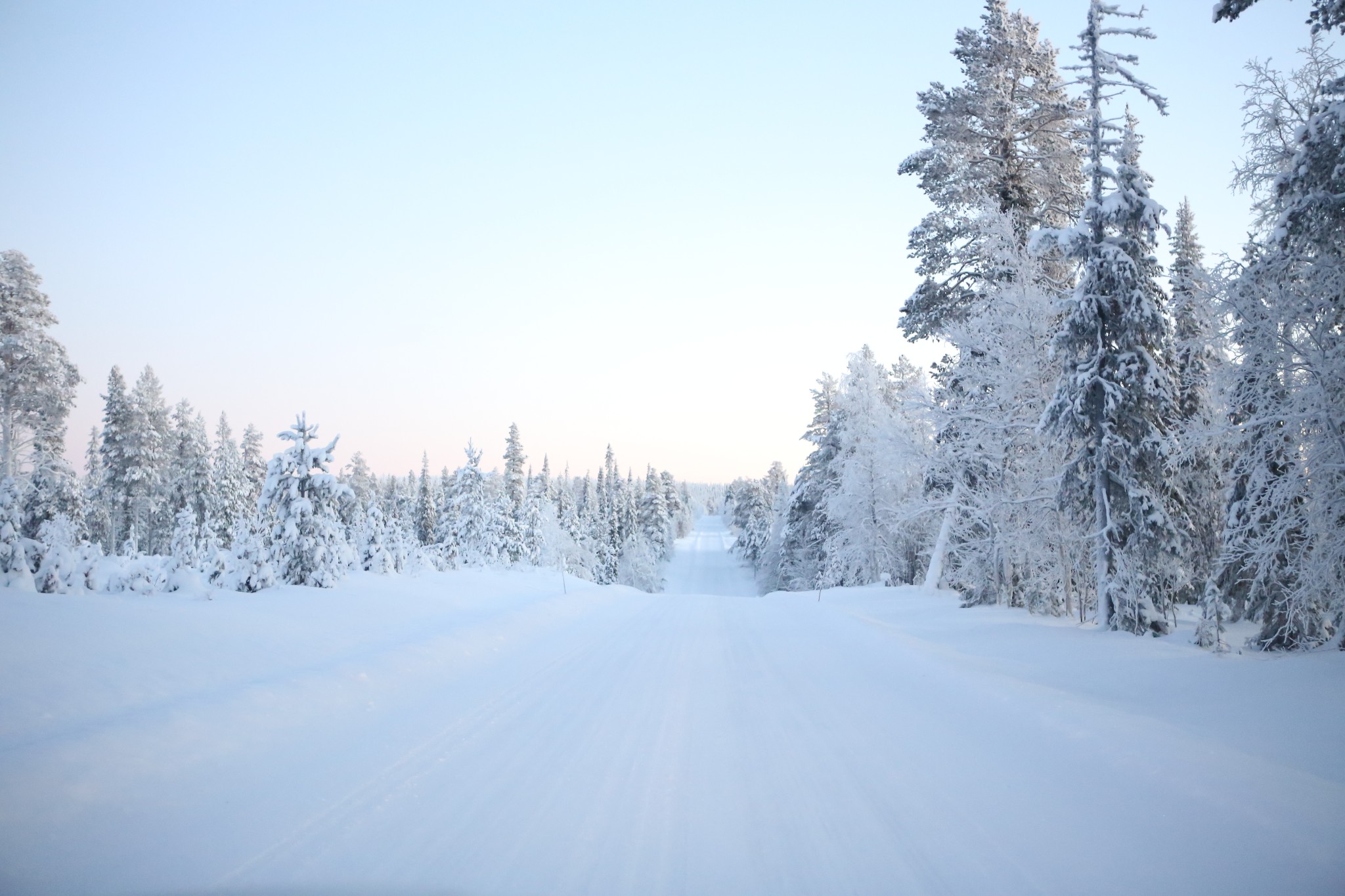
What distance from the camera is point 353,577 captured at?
17688 millimetres

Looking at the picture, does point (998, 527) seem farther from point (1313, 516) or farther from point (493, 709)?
point (493, 709)

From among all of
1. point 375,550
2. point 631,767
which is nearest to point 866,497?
point 375,550

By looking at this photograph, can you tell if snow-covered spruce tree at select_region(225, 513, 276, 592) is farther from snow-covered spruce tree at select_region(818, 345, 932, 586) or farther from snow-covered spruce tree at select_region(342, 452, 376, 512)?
snow-covered spruce tree at select_region(342, 452, 376, 512)

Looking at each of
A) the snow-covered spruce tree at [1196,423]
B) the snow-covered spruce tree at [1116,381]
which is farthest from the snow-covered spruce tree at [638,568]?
the snow-covered spruce tree at [1116,381]

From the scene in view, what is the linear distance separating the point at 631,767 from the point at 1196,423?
431 inches

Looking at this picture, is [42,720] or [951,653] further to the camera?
[951,653]

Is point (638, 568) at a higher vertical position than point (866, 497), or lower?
lower

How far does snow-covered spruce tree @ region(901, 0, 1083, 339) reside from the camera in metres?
17.6

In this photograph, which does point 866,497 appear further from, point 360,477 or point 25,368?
point 360,477

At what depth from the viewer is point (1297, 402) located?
31.4 feet

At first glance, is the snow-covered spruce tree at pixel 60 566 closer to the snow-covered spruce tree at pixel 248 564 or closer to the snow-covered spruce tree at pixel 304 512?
the snow-covered spruce tree at pixel 248 564

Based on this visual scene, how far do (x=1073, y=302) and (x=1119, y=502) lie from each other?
394cm

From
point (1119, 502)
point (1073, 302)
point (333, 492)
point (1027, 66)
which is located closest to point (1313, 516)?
point (1119, 502)

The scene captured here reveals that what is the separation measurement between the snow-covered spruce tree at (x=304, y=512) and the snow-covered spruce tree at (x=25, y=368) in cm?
1543
